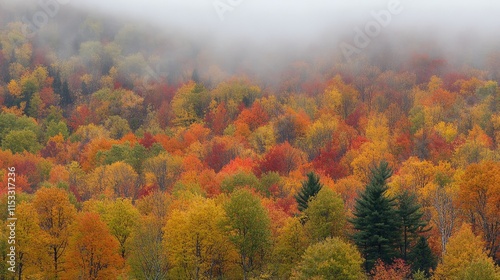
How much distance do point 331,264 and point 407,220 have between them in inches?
398

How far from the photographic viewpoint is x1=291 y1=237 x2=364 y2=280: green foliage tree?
41875 mm

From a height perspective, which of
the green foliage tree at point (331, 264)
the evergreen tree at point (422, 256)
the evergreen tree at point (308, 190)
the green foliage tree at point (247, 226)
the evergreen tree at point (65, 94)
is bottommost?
the green foliage tree at point (331, 264)

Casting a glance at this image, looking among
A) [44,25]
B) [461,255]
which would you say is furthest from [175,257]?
[44,25]

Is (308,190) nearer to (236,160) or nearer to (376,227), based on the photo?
(376,227)

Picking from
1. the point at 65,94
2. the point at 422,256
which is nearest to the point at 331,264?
the point at 422,256

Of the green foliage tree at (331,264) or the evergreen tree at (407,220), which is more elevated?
the evergreen tree at (407,220)

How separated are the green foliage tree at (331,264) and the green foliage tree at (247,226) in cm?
816

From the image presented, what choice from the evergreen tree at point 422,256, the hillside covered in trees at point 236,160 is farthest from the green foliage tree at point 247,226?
the evergreen tree at point 422,256

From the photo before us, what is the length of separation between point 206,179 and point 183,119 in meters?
63.6

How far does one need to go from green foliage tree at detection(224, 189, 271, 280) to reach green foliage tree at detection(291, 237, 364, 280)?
26.8 feet

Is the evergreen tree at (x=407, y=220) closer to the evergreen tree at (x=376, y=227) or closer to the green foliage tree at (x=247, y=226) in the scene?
the evergreen tree at (x=376, y=227)

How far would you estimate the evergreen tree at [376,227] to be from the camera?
47688 mm

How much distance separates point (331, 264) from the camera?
42.1 m

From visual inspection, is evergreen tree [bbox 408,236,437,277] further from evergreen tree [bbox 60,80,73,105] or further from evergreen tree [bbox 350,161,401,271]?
evergreen tree [bbox 60,80,73,105]
